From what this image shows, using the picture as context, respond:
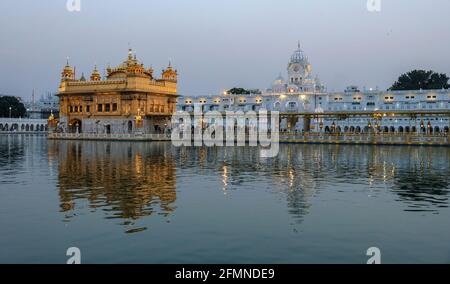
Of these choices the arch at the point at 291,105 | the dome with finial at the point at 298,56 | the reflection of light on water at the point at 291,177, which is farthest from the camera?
the dome with finial at the point at 298,56

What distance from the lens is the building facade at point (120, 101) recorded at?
78.9 m

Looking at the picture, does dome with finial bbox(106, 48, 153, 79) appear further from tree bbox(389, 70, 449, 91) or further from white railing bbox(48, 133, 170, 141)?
tree bbox(389, 70, 449, 91)

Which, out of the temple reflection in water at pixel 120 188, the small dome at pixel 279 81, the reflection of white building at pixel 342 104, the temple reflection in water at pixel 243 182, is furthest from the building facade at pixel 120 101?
the small dome at pixel 279 81

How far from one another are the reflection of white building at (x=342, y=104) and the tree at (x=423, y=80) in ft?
80.4

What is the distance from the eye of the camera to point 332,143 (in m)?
65.1

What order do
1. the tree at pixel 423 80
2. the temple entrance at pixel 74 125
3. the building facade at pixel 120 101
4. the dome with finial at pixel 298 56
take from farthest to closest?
1. the dome with finial at pixel 298 56
2. the tree at pixel 423 80
3. the temple entrance at pixel 74 125
4. the building facade at pixel 120 101

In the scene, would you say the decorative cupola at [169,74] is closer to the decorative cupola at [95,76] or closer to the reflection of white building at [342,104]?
the decorative cupola at [95,76]

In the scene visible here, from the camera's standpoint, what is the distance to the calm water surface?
37.0 feet

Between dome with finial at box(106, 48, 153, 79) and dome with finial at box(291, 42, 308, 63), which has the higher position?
dome with finial at box(291, 42, 308, 63)

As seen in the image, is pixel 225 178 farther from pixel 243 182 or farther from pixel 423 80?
pixel 423 80

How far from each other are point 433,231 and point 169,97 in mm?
76292

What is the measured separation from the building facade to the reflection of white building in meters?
26.6

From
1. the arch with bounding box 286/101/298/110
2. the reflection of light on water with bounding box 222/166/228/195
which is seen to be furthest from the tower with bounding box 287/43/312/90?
the reflection of light on water with bounding box 222/166/228/195

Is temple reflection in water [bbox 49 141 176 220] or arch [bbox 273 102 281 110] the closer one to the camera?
temple reflection in water [bbox 49 141 176 220]
